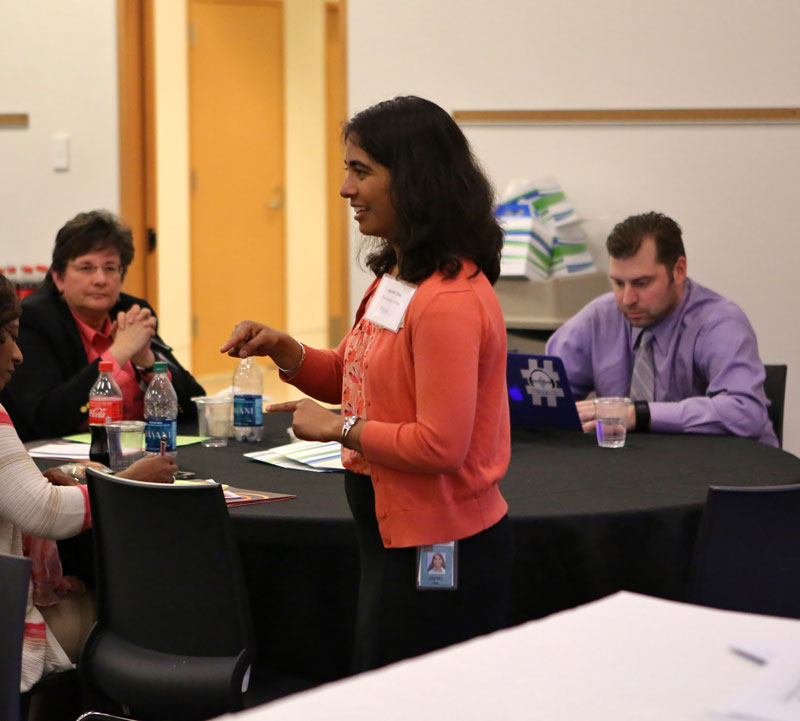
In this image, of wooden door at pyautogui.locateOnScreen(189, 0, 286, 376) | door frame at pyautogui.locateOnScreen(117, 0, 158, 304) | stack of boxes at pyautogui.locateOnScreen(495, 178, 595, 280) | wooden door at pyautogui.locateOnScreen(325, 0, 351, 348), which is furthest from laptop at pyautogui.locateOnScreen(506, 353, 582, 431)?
wooden door at pyautogui.locateOnScreen(189, 0, 286, 376)

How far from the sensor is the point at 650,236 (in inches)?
129

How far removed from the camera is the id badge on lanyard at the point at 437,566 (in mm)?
1760

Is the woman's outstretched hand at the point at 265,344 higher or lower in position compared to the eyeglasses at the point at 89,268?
lower

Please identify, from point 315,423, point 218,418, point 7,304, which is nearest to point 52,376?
point 218,418

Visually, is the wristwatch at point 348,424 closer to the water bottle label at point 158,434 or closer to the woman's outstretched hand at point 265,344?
the woman's outstretched hand at point 265,344

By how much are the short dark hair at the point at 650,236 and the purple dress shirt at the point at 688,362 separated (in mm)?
149

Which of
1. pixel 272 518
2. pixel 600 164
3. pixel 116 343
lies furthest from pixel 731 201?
pixel 272 518

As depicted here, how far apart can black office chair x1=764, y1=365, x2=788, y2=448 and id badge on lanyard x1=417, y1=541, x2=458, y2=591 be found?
1.98 metres

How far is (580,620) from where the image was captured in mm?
1267

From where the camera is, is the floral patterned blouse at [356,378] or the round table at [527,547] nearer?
the floral patterned blouse at [356,378]

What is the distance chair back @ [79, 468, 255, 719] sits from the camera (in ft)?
6.57

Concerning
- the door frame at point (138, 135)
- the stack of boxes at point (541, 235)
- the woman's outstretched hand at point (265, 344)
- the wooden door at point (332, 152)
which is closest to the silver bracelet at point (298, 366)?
the woman's outstretched hand at point (265, 344)

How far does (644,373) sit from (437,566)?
172 centimetres

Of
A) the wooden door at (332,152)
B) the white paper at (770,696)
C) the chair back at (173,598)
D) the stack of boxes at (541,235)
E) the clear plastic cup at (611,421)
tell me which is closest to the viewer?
the white paper at (770,696)
